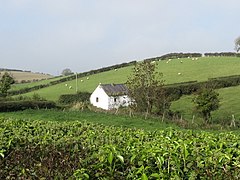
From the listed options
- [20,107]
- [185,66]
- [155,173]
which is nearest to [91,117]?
[20,107]

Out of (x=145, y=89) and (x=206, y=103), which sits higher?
(x=145, y=89)

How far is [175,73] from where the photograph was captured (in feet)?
210

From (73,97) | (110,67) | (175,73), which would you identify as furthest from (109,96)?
(110,67)

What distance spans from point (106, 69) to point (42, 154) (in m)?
68.8

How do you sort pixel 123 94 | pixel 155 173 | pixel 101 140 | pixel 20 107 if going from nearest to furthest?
1. pixel 155 173
2. pixel 101 140
3. pixel 20 107
4. pixel 123 94

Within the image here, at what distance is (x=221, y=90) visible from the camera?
48344mm

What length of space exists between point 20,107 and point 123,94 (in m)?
11.9

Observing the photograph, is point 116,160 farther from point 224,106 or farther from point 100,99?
point 100,99

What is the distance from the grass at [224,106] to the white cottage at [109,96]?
603 cm

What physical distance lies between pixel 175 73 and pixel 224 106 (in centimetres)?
2320

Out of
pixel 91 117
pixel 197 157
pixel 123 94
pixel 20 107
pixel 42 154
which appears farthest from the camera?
pixel 123 94

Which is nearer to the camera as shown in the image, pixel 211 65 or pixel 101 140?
pixel 101 140

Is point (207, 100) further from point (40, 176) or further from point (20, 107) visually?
point (40, 176)

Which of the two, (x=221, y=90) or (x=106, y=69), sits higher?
(x=106, y=69)
